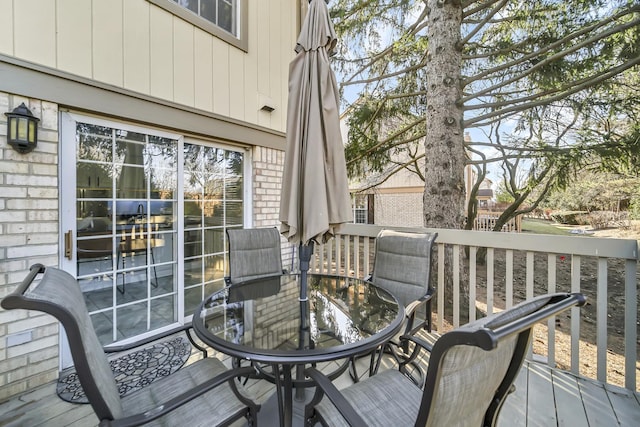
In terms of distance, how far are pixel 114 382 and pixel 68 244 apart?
1801mm

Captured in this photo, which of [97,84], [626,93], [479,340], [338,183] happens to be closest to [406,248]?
[338,183]

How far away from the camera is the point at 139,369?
2.52 m

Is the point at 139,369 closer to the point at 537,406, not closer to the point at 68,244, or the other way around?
the point at 68,244

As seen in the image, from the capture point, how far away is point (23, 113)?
2174 millimetres

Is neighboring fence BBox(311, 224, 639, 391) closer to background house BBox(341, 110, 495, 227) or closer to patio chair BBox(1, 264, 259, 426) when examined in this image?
patio chair BBox(1, 264, 259, 426)

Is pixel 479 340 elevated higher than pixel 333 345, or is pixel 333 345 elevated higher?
pixel 479 340

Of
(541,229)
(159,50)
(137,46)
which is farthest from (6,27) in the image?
(541,229)

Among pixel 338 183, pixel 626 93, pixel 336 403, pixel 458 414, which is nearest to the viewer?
pixel 458 414

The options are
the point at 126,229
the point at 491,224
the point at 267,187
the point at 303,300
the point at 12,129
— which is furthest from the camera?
the point at 491,224

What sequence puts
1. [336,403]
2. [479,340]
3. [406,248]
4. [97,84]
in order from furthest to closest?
[406,248]
[97,84]
[336,403]
[479,340]

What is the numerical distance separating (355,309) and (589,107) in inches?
207

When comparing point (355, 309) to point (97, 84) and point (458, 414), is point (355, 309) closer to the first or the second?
point (458, 414)

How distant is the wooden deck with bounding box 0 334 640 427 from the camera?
1916mm

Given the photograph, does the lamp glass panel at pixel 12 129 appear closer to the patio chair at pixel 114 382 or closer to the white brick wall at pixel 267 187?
the patio chair at pixel 114 382
